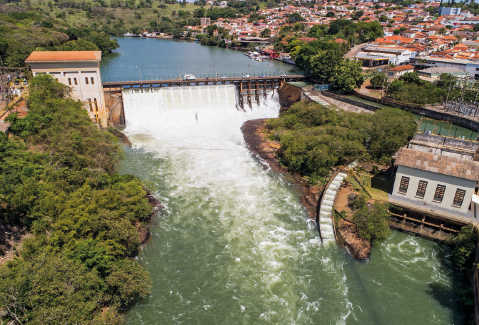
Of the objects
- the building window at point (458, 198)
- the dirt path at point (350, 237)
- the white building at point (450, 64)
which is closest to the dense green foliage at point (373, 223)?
the dirt path at point (350, 237)

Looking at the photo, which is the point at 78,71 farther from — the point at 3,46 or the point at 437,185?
the point at 437,185

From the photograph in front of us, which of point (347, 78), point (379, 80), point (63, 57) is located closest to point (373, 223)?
point (347, 78)

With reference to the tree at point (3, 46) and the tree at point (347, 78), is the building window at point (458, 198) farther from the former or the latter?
the tree at point (3, 46)

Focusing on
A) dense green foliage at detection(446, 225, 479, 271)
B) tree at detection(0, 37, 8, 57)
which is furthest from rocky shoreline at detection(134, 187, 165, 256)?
tree at detection(0, 37, 8, 57)

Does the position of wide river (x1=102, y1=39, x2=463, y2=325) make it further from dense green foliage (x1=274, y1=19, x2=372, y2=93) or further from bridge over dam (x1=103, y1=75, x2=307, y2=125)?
dense green foliage (x1=274, y1=19, x2=372, y2=93)

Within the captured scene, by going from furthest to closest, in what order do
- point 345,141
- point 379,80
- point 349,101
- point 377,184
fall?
point 379,80
point 349,101
point 345,141
point 377,184

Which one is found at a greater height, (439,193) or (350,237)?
(439,193)
